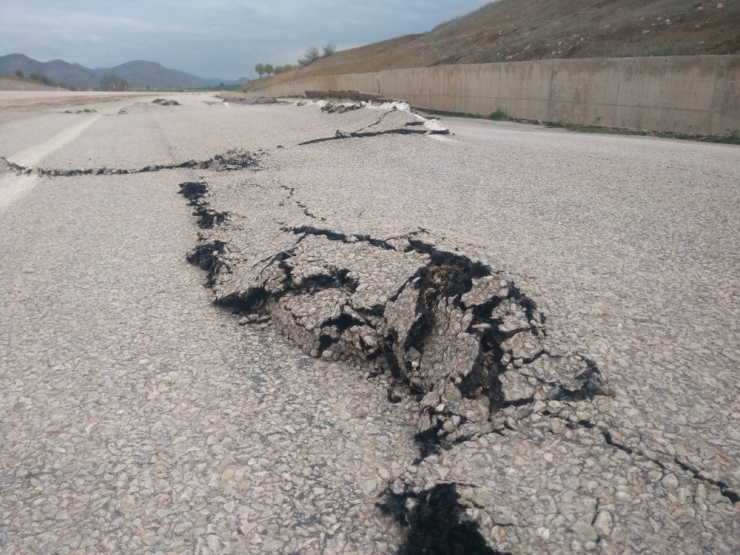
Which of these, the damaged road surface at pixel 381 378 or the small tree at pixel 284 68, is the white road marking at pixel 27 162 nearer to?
the damaged road surface at pixel 381 378

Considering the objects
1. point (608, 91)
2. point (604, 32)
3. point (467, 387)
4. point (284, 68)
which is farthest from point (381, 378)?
point (284, 68)

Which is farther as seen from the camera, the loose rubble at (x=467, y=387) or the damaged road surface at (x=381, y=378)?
the damaged road surface at (x=381, y=378)

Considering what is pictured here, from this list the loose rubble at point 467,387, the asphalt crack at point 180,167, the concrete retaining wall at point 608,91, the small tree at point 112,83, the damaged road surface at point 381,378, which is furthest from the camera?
the small tree at point 112,83

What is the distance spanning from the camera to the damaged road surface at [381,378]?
1980 millimetres

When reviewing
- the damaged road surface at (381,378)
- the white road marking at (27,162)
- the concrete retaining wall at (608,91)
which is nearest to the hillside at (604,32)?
the concrete retaining wall at (608,91)

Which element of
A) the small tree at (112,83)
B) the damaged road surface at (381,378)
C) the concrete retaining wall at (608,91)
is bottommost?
the damaged road surface at (381,378)

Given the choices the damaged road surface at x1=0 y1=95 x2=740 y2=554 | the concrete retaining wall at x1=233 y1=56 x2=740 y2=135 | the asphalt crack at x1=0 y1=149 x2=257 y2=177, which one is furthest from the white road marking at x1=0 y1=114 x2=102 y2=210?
the concrete retaining wall at x1=233 y1=56 x2=740 y2=135

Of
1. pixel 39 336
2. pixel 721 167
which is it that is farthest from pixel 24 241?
pixel 721 167

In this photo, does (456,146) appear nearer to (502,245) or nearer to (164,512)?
(502,245)

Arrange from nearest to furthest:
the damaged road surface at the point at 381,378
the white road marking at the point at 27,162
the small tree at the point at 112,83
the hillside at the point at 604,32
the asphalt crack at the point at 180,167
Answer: the damaged road surface at the point at 381,378 → the white road marking at the point at 27,162 → the asphalt crack at the point at 180,167 → the hillside at the point at 604,32 → the small tree at the point at 112,83

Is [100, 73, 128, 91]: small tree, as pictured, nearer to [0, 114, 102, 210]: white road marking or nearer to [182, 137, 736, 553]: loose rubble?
[0, 114, 102, 210]: white road marking

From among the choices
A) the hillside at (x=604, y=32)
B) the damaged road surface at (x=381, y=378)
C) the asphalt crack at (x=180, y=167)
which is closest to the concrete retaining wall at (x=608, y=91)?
the hillside at (x=604, y=32)

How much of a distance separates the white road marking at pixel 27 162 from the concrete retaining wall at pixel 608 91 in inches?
521

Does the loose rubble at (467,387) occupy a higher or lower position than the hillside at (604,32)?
lower
